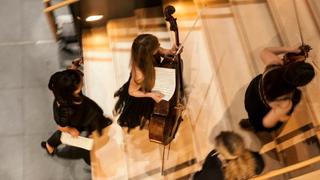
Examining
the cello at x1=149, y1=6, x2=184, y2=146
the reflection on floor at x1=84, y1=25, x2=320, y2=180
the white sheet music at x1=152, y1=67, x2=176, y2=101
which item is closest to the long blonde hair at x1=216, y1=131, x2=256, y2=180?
the reflection on floor at x1=84, y1=25, x2=320, y2=180

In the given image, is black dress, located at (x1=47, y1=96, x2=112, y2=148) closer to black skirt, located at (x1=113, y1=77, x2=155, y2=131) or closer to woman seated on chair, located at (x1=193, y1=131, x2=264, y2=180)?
black skirt, located at (x1=113, y1=77, x2=155, y2=131)

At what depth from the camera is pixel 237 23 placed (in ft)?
14.8

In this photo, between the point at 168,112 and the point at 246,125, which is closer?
the point at 168,112

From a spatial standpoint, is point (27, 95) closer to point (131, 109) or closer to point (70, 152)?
point (70, 152)

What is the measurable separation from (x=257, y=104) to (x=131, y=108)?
1.20 m

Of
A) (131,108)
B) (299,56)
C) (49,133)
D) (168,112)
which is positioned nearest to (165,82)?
(168,112)

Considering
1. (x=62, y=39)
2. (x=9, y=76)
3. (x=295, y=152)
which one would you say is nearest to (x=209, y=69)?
(x=295, y=152)

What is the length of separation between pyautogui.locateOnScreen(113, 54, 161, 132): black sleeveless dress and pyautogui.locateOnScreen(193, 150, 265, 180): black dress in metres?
0.69

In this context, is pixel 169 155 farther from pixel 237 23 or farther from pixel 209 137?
pixel 237 23

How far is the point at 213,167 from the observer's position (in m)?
3.79

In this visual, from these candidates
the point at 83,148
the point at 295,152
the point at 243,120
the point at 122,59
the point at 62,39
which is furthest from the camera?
the point at 62,39

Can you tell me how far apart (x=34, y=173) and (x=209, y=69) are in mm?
2020

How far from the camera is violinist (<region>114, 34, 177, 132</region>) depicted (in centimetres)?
360

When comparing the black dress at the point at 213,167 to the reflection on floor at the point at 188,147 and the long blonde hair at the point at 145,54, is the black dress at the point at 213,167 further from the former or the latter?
the long blonde hair at the point at 145,54
